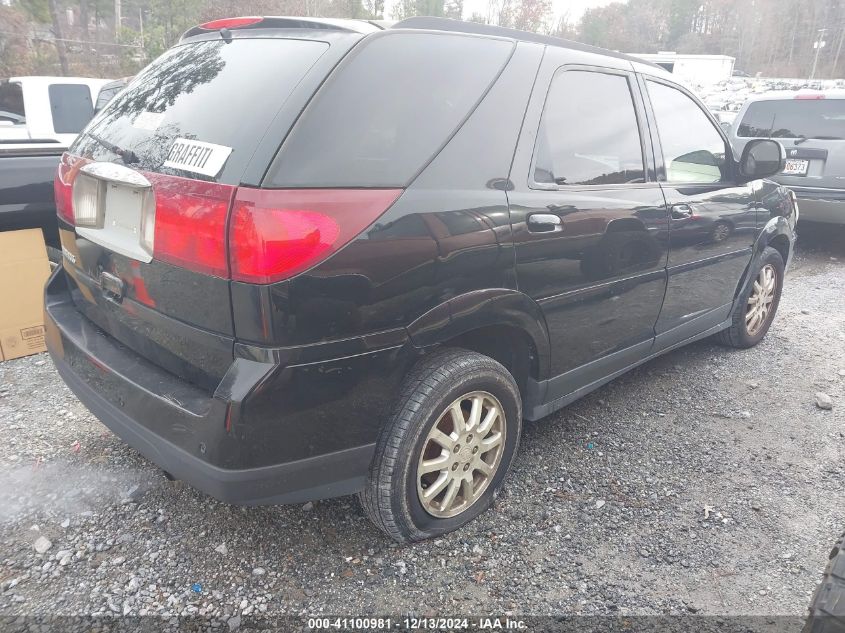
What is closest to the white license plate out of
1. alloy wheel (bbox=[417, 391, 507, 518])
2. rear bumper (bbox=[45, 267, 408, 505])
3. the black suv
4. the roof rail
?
the black suv

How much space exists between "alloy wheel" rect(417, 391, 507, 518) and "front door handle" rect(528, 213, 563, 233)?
670 millimetres

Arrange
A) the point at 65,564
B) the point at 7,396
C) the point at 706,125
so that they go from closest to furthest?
1. the point at 65,564
2. the point at 7,396
3. the point at 706,125

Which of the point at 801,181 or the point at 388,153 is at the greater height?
the point at 388,153

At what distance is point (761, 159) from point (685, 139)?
634 millimetres

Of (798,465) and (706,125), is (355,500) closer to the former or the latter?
(798,465)

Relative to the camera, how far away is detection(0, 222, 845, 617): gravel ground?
217 centimetres

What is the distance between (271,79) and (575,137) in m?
1.35

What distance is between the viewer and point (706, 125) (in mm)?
3764

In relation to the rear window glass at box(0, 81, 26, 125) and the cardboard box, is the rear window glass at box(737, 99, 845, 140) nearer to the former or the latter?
the cardboard box

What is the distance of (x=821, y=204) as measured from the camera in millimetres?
7082

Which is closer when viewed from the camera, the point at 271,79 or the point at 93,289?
the point at 271,79

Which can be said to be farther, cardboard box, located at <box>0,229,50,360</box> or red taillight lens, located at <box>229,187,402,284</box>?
cardboard box, located at <box>0,229,50,360</box>

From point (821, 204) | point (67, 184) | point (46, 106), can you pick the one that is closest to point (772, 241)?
point (821, 204)

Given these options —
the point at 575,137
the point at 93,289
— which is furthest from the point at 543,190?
the point at 93,289
